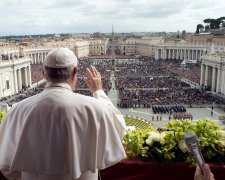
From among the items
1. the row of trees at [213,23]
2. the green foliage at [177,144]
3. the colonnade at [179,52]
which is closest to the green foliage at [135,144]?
the green foliage at [177,144]

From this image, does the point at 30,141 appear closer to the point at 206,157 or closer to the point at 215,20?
the point at 206,157

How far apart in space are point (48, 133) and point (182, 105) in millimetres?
35091

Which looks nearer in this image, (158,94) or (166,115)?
(166,115)

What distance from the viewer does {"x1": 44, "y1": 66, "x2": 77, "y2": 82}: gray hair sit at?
2898 mm

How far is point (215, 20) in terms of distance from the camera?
4988 inches

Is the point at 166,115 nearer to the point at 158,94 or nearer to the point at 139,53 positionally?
the point at 158,94

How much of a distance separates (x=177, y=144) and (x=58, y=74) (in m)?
3.15

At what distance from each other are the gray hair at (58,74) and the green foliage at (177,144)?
9.23ft

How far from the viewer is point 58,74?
2.90 m

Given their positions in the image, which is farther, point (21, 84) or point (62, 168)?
point (21, 84)

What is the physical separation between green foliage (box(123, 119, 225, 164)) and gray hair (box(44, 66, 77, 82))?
9.23ft

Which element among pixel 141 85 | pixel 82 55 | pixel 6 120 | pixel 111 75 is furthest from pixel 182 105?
pixel 82 55

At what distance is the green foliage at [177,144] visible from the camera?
525 centimetres

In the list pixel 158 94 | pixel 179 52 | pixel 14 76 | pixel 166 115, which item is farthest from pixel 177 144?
pixel 179 52
